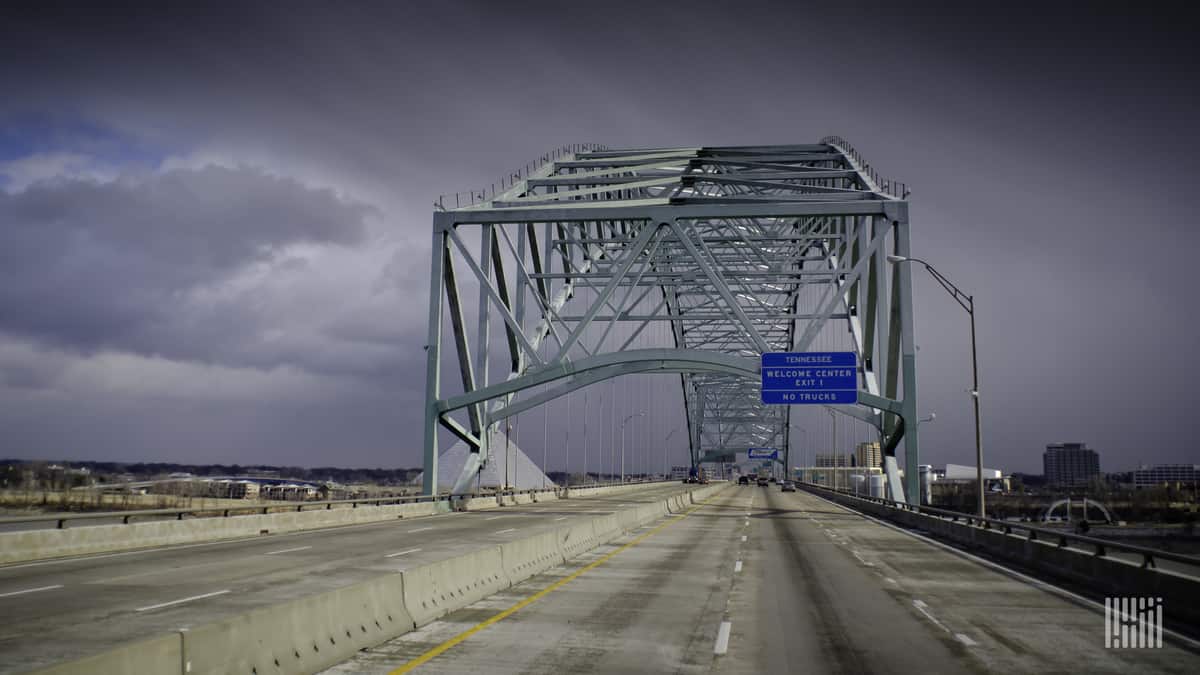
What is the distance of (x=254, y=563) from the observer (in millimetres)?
20484

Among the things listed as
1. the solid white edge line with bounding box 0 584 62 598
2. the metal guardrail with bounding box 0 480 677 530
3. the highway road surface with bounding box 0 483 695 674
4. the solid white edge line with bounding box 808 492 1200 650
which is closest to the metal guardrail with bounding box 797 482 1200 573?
the solid white edge line with bounding box 808 492 1200 650

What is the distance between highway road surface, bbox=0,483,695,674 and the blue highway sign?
22.1 m

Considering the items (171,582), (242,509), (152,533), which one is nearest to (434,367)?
(242,509)

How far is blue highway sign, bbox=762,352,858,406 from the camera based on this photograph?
154 feet

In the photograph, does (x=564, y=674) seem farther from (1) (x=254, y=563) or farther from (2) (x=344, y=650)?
(1) (x=254, y=563)

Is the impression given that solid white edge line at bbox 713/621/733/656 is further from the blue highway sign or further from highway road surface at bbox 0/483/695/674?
the blue highway sign

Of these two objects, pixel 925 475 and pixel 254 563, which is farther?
pixel 925 475

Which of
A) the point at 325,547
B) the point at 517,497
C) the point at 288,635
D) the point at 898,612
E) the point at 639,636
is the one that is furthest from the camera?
the point at 517,497

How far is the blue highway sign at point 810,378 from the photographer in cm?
4691

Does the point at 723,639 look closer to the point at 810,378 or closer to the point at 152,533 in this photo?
the point at 152,533

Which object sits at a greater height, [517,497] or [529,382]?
[529,382]

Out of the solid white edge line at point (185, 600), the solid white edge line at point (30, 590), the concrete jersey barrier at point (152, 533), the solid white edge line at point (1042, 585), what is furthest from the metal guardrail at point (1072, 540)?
the concrete jersey barrier at point (152, 533)

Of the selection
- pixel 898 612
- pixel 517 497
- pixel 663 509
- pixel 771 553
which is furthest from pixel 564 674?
pixel 517 497

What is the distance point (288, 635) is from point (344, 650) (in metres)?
1.21
